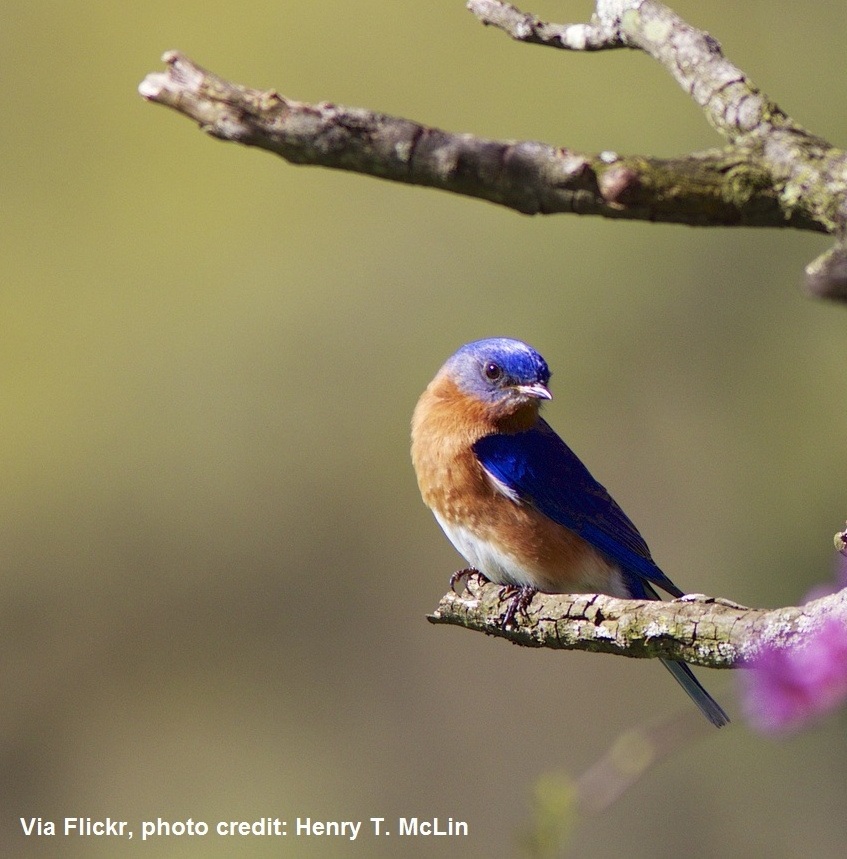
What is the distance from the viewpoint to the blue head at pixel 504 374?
502cm

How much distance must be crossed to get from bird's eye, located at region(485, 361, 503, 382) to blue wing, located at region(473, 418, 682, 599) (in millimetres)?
257

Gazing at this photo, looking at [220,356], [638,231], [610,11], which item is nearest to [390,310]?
[220,356]

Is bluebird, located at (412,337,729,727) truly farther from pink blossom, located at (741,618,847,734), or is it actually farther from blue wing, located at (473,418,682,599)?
pink blossom, located at (741,618,847,734)

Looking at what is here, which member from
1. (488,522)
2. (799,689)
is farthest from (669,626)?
(488,522)

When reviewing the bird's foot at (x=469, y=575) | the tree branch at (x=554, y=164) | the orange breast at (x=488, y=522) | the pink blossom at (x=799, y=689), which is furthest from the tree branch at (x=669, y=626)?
the bird's foot at (x=469, y=575)

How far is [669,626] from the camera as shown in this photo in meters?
2.69

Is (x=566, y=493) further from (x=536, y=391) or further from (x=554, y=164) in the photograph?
(x=554, y=164)

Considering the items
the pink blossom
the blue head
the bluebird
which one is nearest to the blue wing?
the bluebird

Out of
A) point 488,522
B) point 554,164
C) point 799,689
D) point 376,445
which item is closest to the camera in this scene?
point 799,689

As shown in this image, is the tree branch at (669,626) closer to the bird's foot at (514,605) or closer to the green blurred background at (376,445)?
the bird's foot at (514,605)

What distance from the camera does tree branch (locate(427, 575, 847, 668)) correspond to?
239cm

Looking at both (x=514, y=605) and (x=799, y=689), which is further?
(x=514, y=605)

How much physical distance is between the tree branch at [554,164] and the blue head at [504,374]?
217 centimetres

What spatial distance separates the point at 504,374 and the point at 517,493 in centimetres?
54
